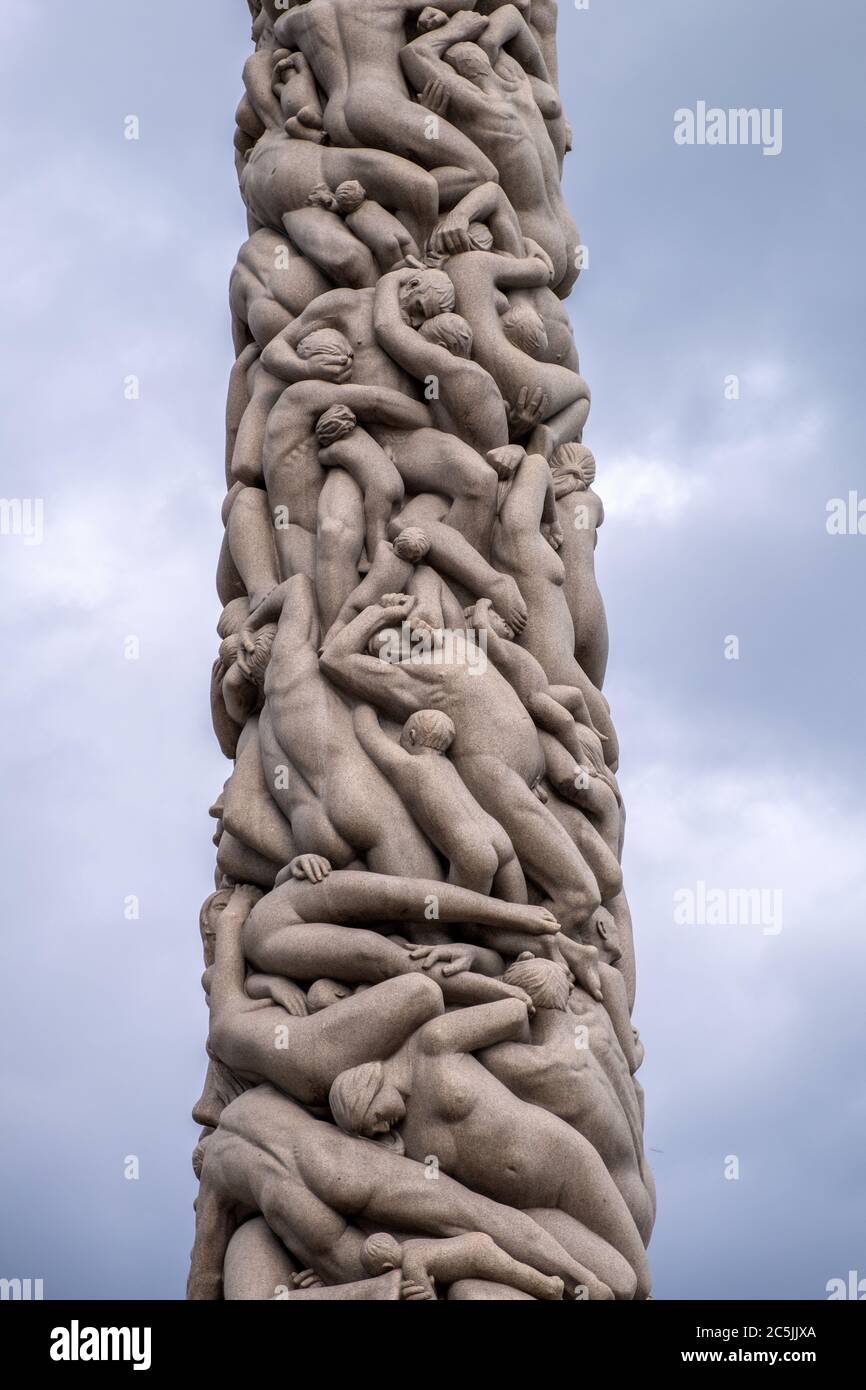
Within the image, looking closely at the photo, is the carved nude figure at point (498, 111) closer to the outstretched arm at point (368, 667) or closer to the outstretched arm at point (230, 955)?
the outstretched arm at point (368, 667)

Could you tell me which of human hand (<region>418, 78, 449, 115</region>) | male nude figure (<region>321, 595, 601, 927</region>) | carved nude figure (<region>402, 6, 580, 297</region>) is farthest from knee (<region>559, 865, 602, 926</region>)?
human hand (<region>418, 78, 449, 115</region>)

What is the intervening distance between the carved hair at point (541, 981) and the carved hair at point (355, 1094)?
64 centimetres

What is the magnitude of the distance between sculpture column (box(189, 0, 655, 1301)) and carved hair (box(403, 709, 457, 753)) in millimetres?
35

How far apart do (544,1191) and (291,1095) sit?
35.8 inches

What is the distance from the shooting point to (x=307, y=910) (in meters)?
7.25

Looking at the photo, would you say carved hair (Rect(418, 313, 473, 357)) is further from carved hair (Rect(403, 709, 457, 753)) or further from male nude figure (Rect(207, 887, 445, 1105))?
male nude figure (Rect(207, 887, 445, 1105))

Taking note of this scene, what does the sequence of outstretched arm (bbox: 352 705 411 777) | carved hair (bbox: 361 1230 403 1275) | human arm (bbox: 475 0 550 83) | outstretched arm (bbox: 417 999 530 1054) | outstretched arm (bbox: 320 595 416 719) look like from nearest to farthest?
carved hair (bbox: 361 1230 403 1275)
outstretched arm (bbox: 417 999 530 1054)
outstretched arm (bbox: 352 705 411 777)
outstretched arm (bbox: 320 595 416 719)
human arm (bbox: 475 0 550 83)

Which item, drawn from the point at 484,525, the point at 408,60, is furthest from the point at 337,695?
the point at 408,60

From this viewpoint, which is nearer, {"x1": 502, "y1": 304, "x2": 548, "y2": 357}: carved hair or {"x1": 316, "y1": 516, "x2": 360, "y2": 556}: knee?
{"x1": 316, "y1": 516, "x2": 360, "y2": 556}: knee

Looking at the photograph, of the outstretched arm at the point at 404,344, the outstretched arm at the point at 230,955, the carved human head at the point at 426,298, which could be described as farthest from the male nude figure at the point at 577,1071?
the carved human head at the point at 426,298

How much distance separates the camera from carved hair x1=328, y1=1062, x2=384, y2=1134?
6.64 metres

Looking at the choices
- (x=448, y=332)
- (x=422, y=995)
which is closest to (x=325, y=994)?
(x=422, y=995)
